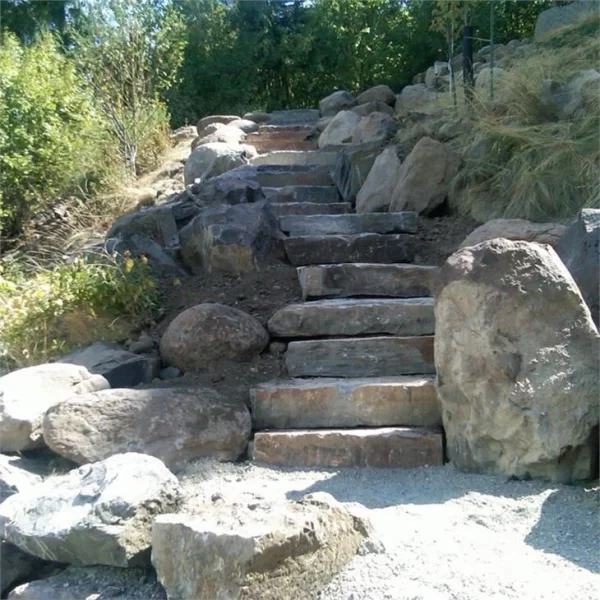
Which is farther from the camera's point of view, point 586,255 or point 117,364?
point 117,364

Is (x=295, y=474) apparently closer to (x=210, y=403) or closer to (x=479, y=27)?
(x=210, y=403)

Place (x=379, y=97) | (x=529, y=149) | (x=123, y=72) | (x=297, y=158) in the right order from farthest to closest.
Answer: (x=379, y=97)
(x=123, y=72)
(x=297, y=158)
(x=529, y=149)

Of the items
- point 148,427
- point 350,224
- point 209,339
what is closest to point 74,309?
point 209,339

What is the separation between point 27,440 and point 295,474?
1224mm

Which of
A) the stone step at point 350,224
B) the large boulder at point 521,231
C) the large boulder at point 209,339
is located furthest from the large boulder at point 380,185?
the large boulder at point 209,339

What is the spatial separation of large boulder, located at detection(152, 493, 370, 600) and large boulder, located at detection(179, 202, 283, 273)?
111 inches

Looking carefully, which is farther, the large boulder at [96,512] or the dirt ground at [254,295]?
the dirt ground at [254,295]

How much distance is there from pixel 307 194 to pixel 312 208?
559mm

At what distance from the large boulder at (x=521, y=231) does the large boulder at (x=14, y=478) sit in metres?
2.58

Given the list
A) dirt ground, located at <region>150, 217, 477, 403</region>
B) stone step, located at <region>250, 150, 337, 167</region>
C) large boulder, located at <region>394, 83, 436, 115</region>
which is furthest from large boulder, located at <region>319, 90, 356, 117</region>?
dirt ground, located at <region>150, 217, 477, 403</region>

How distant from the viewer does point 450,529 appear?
3234 millimetres

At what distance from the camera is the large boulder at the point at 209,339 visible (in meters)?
4.71

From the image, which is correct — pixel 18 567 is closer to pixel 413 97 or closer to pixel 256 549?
pixel 256 549

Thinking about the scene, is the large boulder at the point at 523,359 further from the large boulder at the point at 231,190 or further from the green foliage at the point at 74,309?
the large boulder at the point at 231,190
